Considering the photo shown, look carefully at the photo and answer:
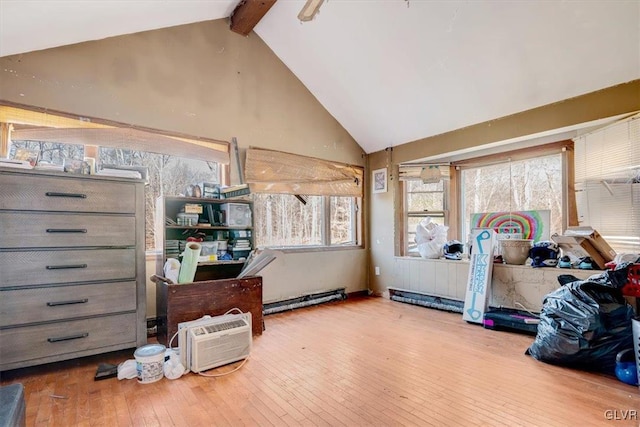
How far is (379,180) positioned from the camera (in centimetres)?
481

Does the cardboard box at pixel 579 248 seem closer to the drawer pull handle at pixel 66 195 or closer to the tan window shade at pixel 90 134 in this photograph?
the tan window shade at pixel 90 134

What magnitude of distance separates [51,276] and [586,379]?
146 inches

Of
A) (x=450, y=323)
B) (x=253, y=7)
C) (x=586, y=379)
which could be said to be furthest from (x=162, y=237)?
(x=586, y=379)

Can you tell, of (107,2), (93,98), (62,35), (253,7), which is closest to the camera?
(107,2)

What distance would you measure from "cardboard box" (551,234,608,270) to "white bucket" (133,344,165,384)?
3.52m

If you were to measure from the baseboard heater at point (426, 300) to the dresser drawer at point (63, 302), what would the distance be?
10.8ft

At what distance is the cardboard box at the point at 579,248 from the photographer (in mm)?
2793

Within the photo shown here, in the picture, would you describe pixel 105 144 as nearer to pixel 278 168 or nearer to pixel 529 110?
pixel 278 168

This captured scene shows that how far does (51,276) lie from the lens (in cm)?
216

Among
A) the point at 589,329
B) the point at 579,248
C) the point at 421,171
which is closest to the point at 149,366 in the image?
the point at 589,329

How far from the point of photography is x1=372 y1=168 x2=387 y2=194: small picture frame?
15.5 ft

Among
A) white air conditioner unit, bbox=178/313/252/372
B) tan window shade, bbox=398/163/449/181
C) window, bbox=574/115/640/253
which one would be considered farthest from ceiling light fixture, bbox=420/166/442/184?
white air conditioner unit, bbox=178/313/252/372

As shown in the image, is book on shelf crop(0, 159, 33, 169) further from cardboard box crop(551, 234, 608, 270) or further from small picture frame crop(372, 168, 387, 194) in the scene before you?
cardboard box crop(551, 234, 608, 270)

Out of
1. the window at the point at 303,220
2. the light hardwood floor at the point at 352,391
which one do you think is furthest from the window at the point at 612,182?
the window at the point at 303,220
